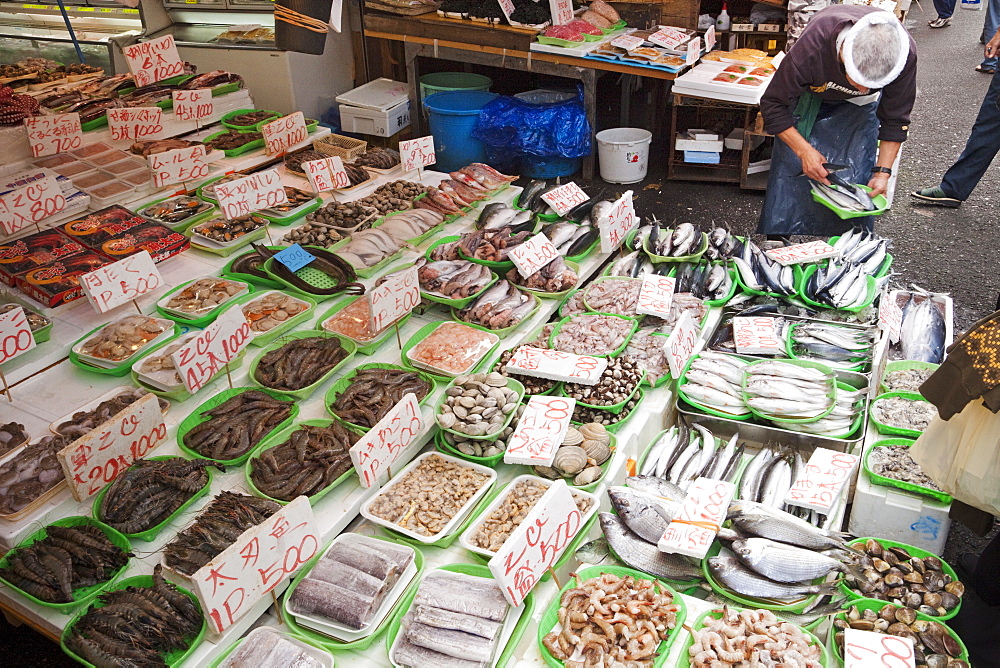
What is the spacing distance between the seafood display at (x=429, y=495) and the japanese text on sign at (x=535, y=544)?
0.48m

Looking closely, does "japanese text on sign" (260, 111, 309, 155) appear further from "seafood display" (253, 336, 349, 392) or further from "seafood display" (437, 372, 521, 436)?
"seafood display" (437, 372, 521, 436)

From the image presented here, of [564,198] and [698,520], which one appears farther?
[564,198]

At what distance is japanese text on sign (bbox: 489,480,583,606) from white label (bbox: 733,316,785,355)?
168 centimetres

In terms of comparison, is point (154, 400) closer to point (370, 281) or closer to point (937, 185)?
point (370, 281)

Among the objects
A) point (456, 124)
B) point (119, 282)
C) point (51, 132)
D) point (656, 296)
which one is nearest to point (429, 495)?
point (656, 296)

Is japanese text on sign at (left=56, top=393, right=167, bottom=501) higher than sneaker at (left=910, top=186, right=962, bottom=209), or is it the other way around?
japanese text on sign at (left=56, top=393, right=167, bottom=501)

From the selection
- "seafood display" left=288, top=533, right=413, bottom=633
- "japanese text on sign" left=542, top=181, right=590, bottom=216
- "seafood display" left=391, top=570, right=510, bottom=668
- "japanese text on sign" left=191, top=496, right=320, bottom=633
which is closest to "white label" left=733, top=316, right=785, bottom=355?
"japanese text on sign" left=542, top=181, right=590, bottom=216

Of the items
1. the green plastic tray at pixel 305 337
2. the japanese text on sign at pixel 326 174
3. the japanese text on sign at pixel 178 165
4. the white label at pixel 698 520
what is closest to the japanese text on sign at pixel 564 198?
the japanese text on sign at pixel 326 174

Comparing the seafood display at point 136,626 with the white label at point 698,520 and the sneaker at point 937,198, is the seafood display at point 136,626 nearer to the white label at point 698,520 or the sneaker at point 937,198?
the white label at point 698,520

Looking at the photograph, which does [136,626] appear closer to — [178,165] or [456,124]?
[178,165]

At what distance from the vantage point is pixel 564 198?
5.25m

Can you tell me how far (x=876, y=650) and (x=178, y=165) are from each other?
508 centimetres

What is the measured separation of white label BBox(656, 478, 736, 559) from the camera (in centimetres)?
279

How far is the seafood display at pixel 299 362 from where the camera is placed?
12.1ft
